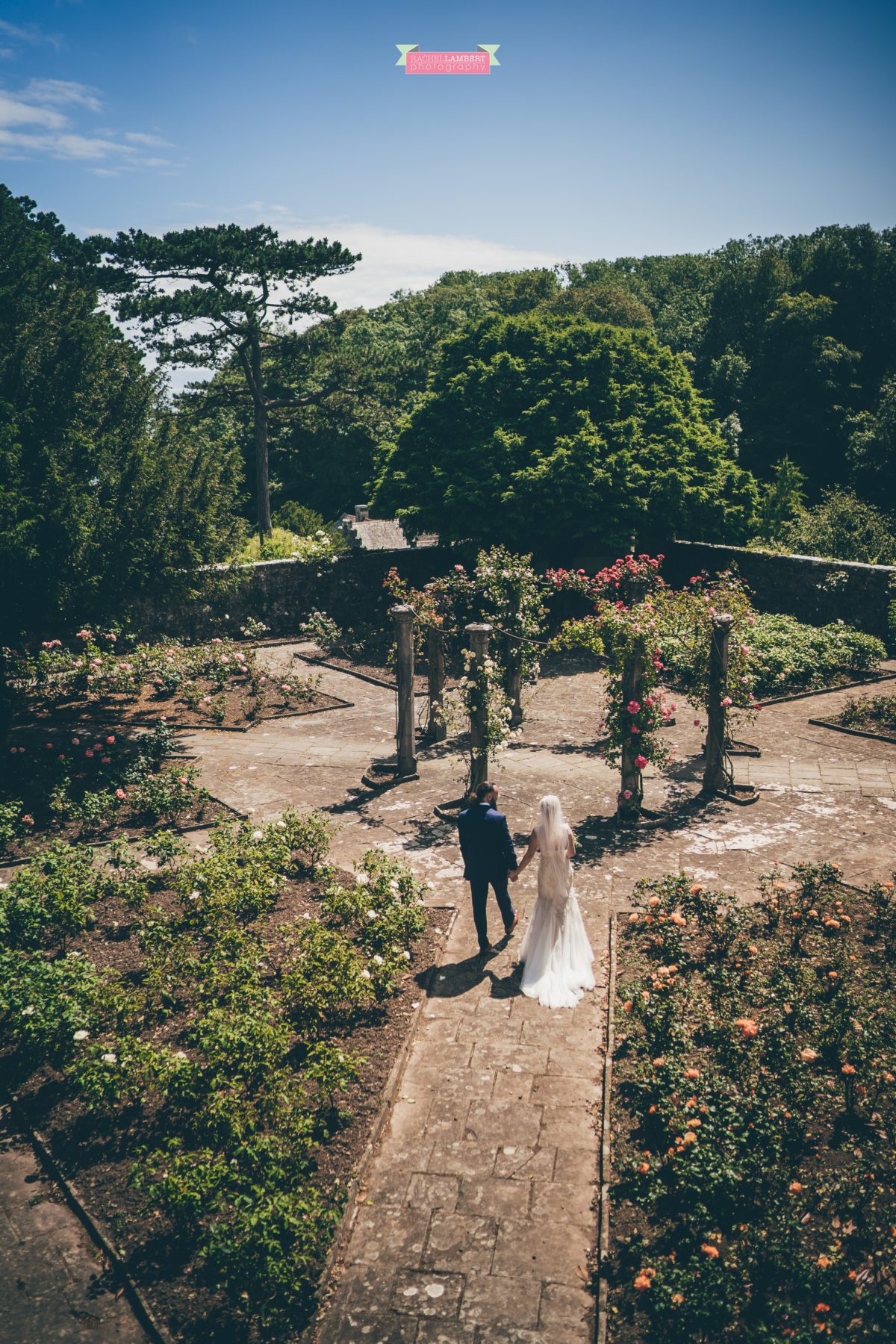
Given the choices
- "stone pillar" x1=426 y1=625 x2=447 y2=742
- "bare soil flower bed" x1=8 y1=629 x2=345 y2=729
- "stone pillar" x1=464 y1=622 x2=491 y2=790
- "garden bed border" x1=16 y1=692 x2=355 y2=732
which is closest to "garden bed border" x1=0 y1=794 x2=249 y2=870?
"stone pillar" x1=464 y1=622 x2=491 y2=790

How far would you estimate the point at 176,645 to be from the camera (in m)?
16.5

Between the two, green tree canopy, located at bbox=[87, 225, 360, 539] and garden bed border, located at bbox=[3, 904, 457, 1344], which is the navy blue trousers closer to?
garden bed border, located at bbox=[3, 904, 457, 1344]

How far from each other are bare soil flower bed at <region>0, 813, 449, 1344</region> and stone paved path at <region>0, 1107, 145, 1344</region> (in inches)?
6.1

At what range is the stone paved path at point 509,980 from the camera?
4738 millimetres

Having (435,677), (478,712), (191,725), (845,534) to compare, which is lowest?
(191,725)

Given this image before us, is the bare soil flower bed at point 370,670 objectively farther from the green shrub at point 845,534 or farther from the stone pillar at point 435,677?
the green shrub at point 845,534

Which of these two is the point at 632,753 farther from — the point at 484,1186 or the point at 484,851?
the point at 484,1186

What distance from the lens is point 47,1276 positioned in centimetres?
491

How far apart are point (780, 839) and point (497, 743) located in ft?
10.3

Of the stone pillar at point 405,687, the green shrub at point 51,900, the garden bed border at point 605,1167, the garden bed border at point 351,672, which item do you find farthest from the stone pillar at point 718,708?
the green shrub at point 51,900

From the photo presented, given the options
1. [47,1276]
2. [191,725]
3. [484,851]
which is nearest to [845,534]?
[191,725]

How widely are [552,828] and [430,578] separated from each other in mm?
14813

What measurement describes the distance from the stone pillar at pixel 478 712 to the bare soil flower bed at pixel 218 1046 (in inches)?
78.4

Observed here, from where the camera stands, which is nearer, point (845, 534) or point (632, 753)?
point (632, 753)
